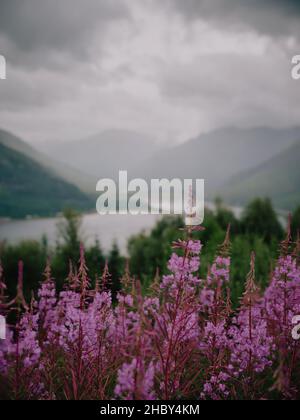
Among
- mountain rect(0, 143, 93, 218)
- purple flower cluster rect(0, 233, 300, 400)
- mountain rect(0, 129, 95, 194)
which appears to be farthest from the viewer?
mountain rect(0, 129, 95, 194)

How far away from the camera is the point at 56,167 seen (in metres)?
177

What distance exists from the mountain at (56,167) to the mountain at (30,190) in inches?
197

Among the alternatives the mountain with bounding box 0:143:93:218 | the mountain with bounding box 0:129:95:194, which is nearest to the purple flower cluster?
the mountain with bounding box 0:143:93:218

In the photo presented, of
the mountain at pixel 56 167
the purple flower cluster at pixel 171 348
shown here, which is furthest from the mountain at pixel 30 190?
the purple flower cluster at pixel 171 348

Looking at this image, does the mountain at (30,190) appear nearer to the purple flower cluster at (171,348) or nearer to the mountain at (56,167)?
the mountain at (56,167)

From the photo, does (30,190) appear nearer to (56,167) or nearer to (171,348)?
(56,167)

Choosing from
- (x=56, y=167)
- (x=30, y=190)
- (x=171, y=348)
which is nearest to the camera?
(x=171, y=348)

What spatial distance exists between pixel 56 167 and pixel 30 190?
50.0 m

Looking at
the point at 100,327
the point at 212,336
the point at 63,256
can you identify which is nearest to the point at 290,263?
the point at 212,336

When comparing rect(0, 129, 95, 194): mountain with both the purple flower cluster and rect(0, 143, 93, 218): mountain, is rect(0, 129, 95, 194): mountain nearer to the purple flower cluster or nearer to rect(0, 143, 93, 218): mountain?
rect(0, 143, 93, 218): mountain

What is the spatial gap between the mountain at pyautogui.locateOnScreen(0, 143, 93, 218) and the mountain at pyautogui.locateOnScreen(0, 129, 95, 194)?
16.4 feet

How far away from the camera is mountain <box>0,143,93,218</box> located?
A: 108m

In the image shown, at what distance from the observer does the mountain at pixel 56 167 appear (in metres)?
147

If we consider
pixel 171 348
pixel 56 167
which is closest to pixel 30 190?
pixel 56 167
